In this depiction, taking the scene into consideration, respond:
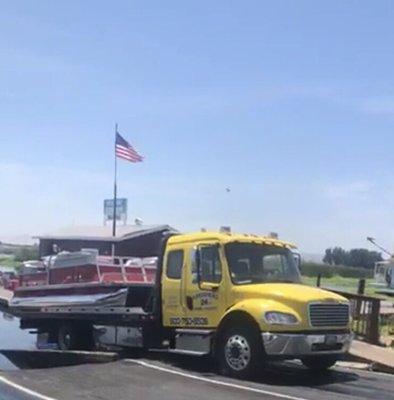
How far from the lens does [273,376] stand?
1325cm

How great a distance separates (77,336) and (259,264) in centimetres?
467

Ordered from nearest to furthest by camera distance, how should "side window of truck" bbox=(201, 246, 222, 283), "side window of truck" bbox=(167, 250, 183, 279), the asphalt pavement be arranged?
the asphalt pavement, "side window of truck" bbox=(201, 246, 222, 283), "side window of truck" bbox=(167, 250, 183, 279)

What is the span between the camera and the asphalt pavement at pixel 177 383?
11.1 m

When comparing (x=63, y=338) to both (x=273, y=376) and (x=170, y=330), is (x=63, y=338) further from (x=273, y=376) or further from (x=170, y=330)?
(x=273, y=376)

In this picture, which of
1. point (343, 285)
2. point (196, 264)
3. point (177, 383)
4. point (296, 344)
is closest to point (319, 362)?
point (296, 344)

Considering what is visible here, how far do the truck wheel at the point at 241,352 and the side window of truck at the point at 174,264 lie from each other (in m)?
1.71

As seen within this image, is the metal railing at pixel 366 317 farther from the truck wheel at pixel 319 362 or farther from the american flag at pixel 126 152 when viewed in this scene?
the american flag at pixel 126 152

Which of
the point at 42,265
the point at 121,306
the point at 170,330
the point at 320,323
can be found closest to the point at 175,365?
the point at 170,330

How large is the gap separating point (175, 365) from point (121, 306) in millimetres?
1740

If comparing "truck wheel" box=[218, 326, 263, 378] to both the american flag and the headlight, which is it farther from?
the american flag

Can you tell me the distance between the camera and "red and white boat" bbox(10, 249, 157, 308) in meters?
15.6

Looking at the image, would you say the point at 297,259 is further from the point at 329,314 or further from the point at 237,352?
the point at 237,352

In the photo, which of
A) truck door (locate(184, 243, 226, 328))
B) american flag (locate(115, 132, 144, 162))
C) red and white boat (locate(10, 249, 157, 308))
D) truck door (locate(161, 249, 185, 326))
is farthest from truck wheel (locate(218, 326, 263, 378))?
american flag (locate(115, 132, 144, 162))

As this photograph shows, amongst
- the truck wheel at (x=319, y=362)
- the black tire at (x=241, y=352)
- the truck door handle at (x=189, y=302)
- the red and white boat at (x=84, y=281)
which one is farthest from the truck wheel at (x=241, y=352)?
the red and white boat at (x=84, y=281)
